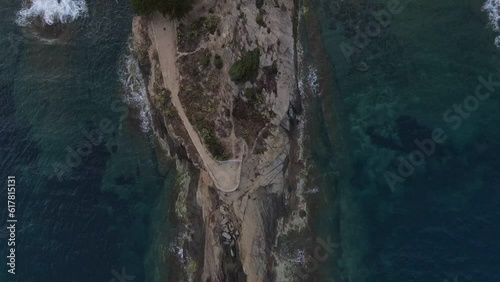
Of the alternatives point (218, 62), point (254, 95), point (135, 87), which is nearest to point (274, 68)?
point (254, 95)

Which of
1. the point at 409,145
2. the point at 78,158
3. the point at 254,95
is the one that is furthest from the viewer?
the point at 78,158

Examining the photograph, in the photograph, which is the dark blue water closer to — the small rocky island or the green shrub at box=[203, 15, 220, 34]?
the small rocky island

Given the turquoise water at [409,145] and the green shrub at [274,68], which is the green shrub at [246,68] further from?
the turquoise water at [409,145]

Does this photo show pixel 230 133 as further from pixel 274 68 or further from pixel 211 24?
pixel 211 24

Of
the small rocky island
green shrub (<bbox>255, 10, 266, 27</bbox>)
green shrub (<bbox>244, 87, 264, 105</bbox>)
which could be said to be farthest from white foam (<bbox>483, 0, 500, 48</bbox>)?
green shrub (<bbox>244, 87, 264, 105</bbox>)

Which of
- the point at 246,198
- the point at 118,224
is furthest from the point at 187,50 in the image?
the point at 118,224
